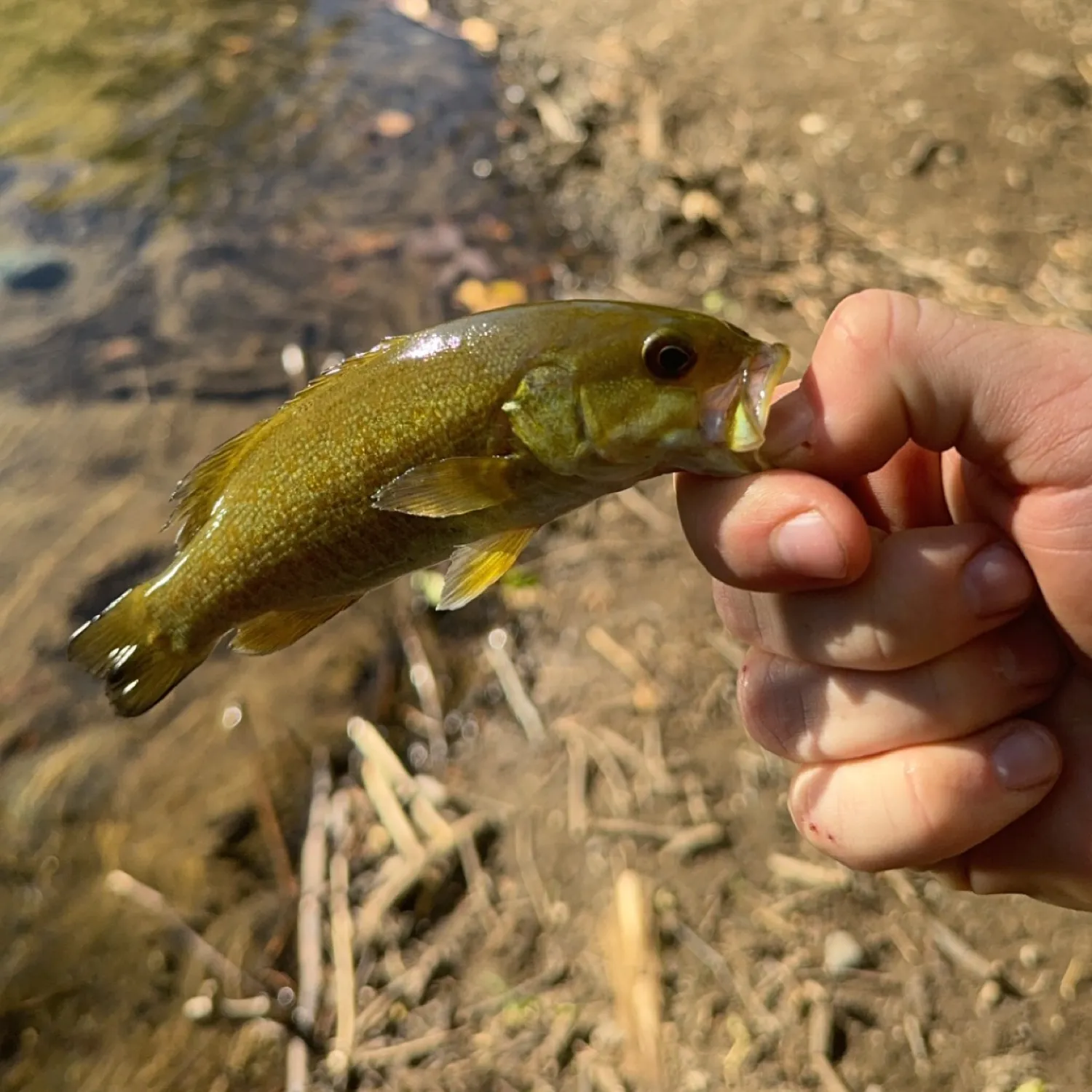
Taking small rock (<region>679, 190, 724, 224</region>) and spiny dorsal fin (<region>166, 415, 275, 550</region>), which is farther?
small rock (<region>679, 190, 724, 224</region>)

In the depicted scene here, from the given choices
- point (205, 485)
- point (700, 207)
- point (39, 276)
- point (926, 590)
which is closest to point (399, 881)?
point (205, 485)

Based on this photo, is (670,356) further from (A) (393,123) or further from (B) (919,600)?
(A) (393,123)

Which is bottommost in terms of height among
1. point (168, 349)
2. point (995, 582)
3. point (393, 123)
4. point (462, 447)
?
point (168, 349)

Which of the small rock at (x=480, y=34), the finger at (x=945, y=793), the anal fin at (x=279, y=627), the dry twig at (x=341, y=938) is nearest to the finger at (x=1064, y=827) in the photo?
the finger at (x=945, y=793)

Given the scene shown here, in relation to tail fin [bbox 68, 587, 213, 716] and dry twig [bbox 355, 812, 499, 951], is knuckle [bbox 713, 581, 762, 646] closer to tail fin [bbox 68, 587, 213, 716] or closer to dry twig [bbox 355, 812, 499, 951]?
tail fin [bbox 68, 587, 213, 716]

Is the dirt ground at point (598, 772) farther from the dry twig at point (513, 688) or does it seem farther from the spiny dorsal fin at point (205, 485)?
the spiny dorsal fin at point (205, 485)

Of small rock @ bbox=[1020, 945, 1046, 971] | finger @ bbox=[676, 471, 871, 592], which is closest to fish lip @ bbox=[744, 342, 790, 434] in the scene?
finger @ bbox=[676, 471, 871, 592]

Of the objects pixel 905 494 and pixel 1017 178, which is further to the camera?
pixel 1017 178
